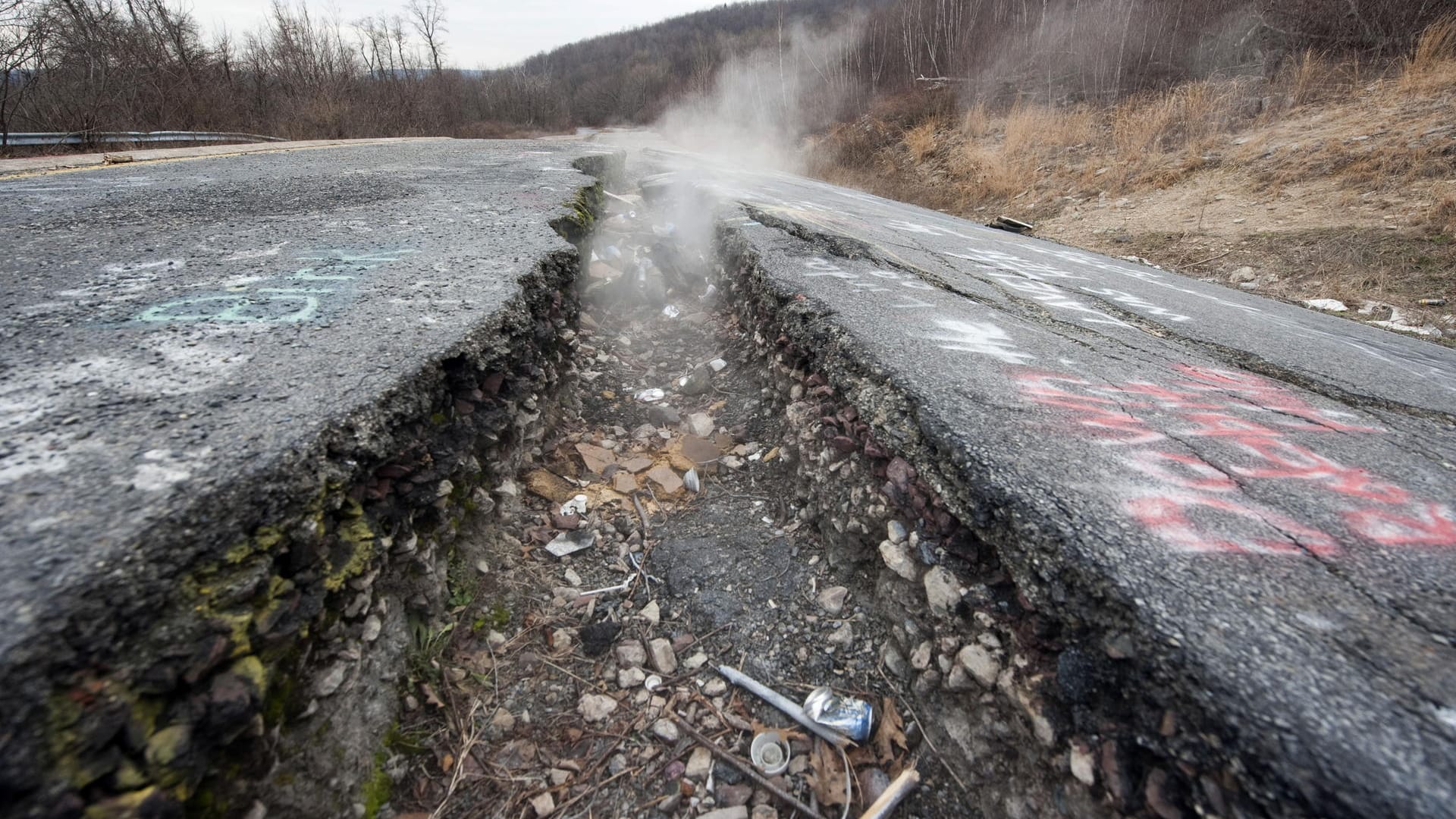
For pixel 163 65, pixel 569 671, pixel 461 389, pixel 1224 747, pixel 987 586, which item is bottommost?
pixel 569 671

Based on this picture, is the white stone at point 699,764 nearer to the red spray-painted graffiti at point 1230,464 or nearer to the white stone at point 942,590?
the white stone at point 942,590

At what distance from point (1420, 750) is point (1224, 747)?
0.78 feet

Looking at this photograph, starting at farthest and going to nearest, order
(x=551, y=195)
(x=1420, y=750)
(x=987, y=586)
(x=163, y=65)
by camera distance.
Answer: (x=163, y=65), (x=551, y=195), (x=987, y=586), (x=1420, y=750)

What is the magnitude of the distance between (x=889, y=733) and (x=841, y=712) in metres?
0.12

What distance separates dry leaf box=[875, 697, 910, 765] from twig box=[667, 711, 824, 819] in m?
0.20

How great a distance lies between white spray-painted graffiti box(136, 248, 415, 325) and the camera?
72.7 inches

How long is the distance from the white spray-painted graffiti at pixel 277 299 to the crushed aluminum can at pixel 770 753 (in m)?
1.80

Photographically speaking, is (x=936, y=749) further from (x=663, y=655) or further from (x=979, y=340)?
(x=979, y=340)

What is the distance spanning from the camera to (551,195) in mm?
4145

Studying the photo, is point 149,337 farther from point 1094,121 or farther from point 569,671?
point 1094,121

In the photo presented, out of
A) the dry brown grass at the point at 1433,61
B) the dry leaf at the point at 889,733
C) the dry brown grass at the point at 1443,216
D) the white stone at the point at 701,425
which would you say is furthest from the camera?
the dry brown grass at the point at 1433,61

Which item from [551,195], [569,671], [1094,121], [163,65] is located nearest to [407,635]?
[569,671]

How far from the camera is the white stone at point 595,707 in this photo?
154 centimetres

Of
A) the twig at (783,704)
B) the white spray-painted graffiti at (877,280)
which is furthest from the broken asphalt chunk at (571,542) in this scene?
the white spray-painted graffiti at (877,280)
